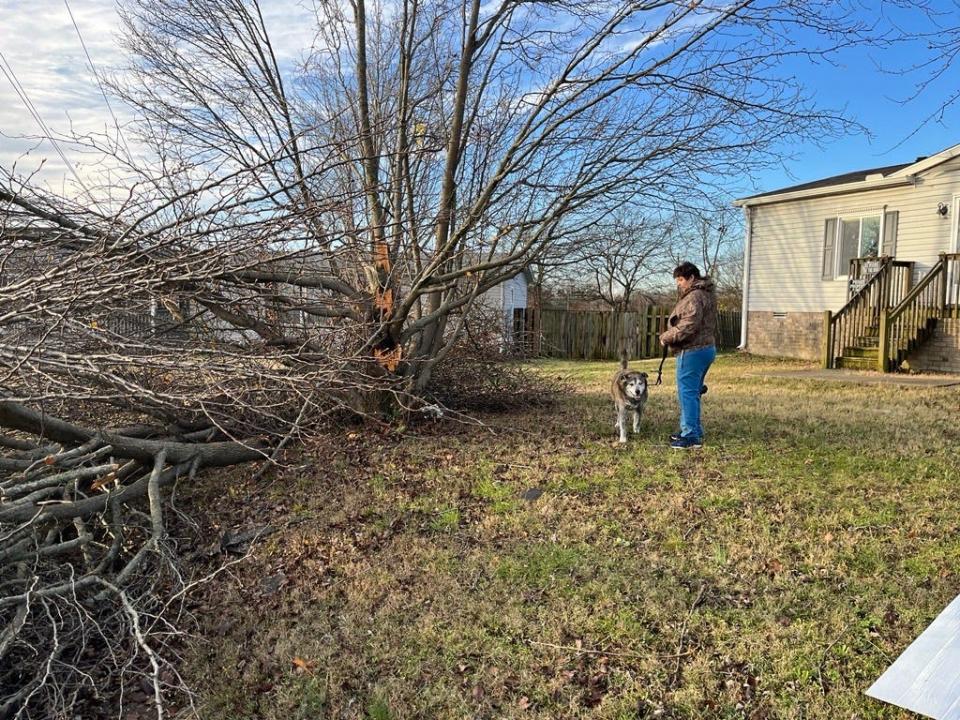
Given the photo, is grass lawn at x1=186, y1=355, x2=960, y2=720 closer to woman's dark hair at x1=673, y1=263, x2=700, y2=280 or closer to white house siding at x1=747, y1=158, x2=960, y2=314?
woman's dark hair at x1=673, y1=263, x2=700, y2=280

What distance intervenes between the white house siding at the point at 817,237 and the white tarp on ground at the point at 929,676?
13791 millimetres

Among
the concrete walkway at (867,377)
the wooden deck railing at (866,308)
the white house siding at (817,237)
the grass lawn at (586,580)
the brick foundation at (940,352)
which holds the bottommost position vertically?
the grass lawn at (586,580)

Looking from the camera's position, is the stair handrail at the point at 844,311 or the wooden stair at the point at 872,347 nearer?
the wooden stair at the point at 872,347

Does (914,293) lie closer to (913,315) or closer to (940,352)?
(913,315)

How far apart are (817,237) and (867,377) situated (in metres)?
6.15

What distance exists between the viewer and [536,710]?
3.03 meters

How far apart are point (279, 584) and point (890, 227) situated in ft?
51.9

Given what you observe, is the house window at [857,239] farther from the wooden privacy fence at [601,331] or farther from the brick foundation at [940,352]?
the wooden privacy fence at [601,331]

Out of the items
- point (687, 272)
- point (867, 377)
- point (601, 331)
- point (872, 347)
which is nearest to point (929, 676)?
point (687, 272)

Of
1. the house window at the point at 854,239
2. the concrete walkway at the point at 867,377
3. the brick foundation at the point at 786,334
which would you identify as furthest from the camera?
the brick foundation at the point at 786,334

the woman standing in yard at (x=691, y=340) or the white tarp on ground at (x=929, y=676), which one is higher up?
the woman standing in yard at (x=691, y=340)

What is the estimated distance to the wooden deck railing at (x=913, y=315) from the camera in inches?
499

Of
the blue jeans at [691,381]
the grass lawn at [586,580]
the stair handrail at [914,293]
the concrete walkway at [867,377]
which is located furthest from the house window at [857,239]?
the blue jeans at [691,381]

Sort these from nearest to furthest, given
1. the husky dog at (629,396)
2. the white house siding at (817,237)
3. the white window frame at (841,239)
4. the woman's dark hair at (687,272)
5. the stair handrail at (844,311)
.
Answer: the woman's dark hair at (687,272), the husky dog at (629,396), the stair handrail at (844,311), the white house siding at (817,237), the white window frame at (841,239)
